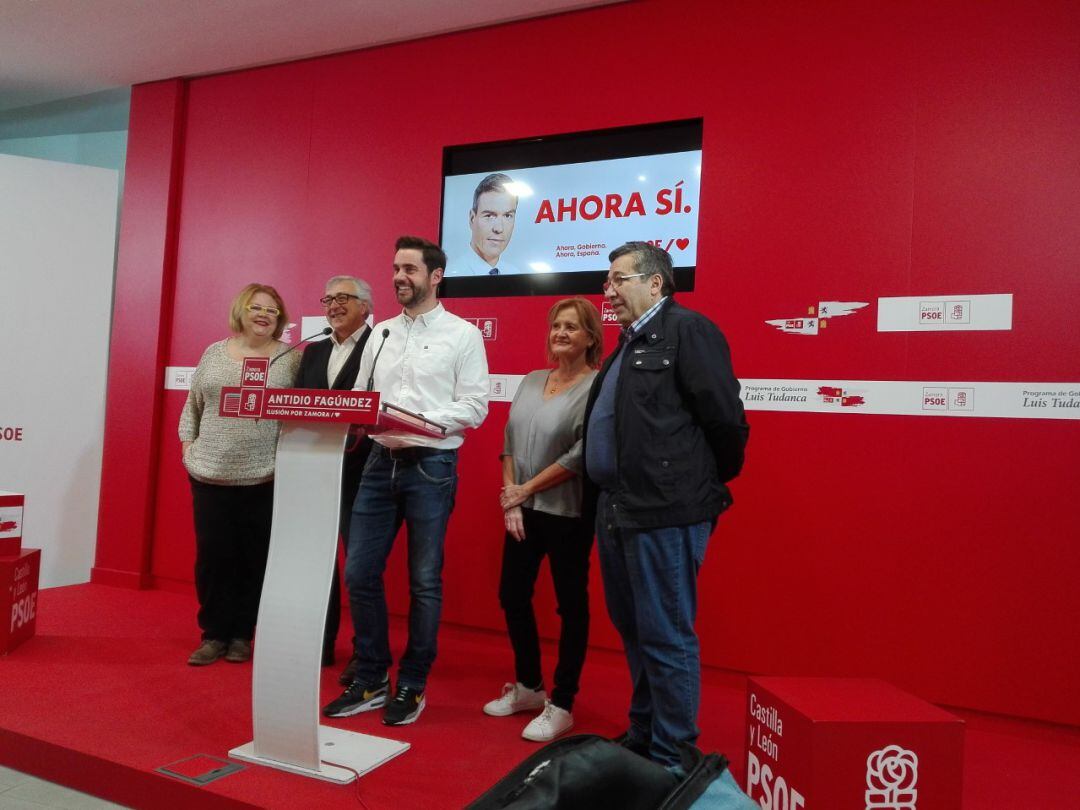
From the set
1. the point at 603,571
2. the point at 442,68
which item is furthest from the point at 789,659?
the point at 442,68

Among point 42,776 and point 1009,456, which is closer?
point 42,776

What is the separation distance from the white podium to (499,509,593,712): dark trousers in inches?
26.5

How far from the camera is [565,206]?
3.75 metres

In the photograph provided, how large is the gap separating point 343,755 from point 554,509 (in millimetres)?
956

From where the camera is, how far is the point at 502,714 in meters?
2.78

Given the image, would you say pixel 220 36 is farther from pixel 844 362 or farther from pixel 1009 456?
pixel 1009 456

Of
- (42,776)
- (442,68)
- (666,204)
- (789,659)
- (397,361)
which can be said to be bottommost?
(42,776)

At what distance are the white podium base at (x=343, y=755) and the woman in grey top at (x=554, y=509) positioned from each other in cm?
46

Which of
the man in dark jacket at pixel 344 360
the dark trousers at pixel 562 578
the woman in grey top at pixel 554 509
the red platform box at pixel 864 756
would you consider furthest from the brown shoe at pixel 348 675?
the red platform box at pixel 864 756

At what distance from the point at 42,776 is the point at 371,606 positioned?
1.03 metres

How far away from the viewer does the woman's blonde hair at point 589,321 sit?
2.69 metres

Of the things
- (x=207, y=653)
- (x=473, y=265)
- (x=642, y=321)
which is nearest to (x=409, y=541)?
(x=642, y=321)

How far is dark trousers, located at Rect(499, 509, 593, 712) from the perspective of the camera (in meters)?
2.62

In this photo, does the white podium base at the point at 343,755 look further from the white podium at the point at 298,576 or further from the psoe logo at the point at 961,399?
the psoe logo at the point at 961,399
